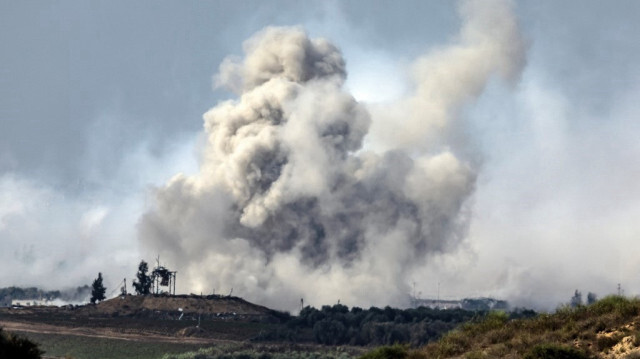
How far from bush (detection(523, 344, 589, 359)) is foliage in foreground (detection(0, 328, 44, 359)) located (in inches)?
881

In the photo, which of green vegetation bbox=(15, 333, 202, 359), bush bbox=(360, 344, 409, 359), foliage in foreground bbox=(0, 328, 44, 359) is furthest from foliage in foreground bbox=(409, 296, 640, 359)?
green vegetation bbox=(15, 333, 202, 359)

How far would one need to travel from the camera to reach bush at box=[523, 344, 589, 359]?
41875mm

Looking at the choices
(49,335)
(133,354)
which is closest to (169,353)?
(133,354)

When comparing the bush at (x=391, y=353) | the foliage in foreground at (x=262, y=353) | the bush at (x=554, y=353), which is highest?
the foliage in foreground at (x=262, y=353)

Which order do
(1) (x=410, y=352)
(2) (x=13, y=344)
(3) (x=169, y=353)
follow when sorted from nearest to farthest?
(2) (x=13, y=344) < (1) (x=410, y=352) < (3) (x=169, y=353)

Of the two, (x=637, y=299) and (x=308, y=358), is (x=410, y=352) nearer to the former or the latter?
(x=637, y=299)

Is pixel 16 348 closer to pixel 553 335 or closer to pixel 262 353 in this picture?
pixel 553 335

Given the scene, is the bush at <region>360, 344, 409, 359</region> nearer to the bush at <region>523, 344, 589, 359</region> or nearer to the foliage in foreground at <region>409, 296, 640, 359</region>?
the foliage in foreground at <region>409, 296, 640, 359</region>

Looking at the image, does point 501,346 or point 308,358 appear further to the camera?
point 308,358

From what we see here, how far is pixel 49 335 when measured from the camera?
199 metres

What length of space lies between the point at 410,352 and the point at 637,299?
11.3 metres

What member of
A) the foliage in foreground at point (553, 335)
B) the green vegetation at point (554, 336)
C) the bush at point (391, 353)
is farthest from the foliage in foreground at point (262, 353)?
the foliage in foreground at point (553, 335)

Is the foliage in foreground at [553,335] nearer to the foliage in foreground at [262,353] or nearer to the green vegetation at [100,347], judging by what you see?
the foliage in foreground at [262,353]

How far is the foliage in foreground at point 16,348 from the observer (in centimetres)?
4319
